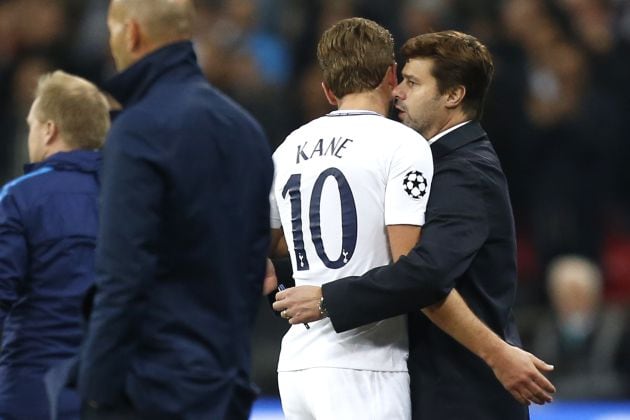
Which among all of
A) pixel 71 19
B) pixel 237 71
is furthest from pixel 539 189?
pixel 71 19

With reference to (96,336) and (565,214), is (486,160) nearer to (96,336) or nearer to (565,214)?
(96,336)

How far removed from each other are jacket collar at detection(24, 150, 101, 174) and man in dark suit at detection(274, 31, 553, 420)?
1.13 metres

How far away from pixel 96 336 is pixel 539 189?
24.8 feet

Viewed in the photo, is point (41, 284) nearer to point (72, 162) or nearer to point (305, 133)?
point (72, 162)

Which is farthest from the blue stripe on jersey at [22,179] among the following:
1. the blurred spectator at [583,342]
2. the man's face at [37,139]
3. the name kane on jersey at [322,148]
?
the blurred spectator at [583,342]

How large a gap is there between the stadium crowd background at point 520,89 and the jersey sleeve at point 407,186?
18.1 feet

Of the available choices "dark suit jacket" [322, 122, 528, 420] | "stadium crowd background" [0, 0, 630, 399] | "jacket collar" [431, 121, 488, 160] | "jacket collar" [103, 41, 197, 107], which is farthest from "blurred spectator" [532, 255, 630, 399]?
"jacket collar" [103, 41, 197, 107]

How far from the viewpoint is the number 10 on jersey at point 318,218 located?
15.0 ft

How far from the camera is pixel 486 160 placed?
476 cm

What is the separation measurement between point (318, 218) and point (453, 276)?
50 centimetres

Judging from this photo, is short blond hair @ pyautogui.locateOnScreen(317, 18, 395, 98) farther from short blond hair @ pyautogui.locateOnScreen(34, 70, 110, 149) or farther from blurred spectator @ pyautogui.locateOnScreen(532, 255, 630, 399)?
blurred spectator @ pyautogui.locateOnScreen(532, 255, 630, 399)

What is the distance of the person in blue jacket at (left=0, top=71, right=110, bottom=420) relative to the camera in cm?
512

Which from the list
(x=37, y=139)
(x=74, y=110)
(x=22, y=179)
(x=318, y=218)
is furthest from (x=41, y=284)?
(x=318, y=218)

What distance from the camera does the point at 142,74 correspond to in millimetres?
4000
